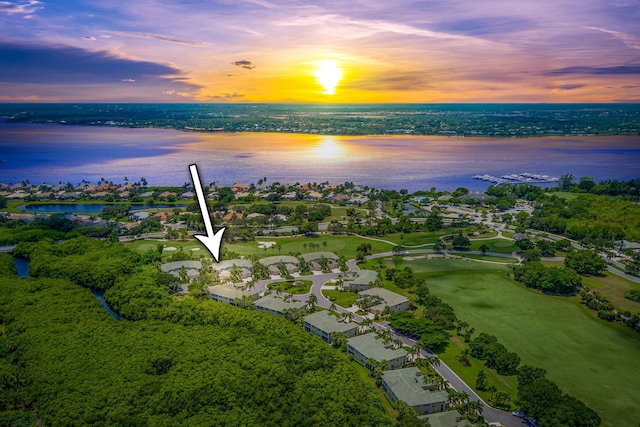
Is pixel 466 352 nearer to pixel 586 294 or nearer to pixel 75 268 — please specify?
pixel 586 294

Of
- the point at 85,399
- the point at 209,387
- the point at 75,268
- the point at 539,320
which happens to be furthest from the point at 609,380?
the point at 75,268

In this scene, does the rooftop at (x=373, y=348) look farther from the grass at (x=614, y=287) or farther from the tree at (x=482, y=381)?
the grass at (x=614, y=287)

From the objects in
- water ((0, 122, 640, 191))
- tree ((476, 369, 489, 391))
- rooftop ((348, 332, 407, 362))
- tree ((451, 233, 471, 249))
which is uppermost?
water ((0, 122, 640, 191))

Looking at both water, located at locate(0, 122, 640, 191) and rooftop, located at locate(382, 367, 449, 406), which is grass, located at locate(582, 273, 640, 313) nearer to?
rooftop, located at locate(382, 367, 449, 406)

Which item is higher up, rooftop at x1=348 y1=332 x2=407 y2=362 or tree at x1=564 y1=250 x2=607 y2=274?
tree at x1=564 y1=250 x2=607 y2=274

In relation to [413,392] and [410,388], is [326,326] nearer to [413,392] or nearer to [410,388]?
[410,388]

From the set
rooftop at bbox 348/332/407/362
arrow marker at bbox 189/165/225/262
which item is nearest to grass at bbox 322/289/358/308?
rooftop at bbox 348/332/407/362

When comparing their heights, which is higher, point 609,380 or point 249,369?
point 249,369
